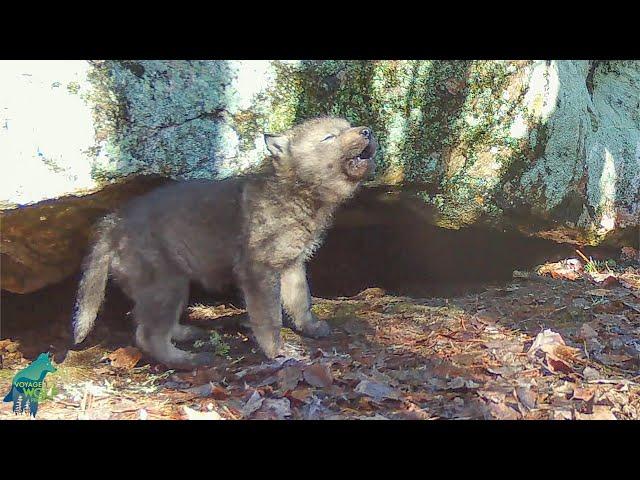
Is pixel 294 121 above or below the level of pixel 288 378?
above

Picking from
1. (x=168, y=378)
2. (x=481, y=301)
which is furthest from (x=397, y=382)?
(x=481, y=301)

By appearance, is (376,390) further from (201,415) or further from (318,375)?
(201,415)

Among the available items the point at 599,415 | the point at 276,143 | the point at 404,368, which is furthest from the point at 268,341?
the point at 599,415

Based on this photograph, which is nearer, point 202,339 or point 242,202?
point 242,202

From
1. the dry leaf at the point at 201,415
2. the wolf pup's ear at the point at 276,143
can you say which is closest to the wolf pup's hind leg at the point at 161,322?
the dry leaf at the point at 201,415

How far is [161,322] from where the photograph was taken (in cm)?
451

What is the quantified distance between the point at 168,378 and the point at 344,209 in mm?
2367

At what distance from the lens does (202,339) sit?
16.5 ft

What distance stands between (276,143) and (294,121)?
0.42 m

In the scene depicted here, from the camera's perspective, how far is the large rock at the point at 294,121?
426 cm

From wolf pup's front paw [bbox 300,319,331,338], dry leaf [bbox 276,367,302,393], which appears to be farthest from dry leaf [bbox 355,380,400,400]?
wolf pup's front paw [bbox 300,319,331,338]

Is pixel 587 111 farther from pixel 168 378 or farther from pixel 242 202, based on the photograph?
pixel 168 378

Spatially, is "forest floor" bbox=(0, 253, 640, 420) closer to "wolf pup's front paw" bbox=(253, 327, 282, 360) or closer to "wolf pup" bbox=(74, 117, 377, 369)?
"wolf pup's front paw" bbox=(253, 327, 282, 360)
